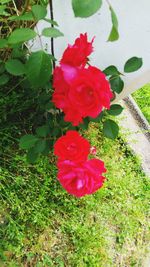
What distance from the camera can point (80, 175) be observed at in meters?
1.58

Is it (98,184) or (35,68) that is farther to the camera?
(98,184)

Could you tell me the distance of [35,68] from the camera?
58.4 inches

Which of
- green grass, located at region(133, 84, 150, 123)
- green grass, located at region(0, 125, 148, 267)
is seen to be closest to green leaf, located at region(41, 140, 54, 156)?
green grass, located at region(0, 125, 148, 267)

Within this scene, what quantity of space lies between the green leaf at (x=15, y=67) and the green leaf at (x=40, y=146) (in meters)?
Answer: 0.32

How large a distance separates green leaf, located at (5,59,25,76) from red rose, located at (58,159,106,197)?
393 millimetres

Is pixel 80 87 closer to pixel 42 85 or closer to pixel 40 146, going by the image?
pixel 42 85

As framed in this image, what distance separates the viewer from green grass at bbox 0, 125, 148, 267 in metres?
1.91

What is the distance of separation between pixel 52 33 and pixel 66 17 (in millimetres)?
472

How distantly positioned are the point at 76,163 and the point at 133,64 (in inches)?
A: 19.9

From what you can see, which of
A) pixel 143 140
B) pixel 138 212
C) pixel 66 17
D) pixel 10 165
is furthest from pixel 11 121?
pixel 143 140

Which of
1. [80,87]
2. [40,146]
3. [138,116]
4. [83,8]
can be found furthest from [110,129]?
[138,116]

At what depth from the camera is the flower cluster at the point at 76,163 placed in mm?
1572

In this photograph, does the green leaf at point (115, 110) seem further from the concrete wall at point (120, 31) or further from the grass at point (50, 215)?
the grass at point (50, 215)

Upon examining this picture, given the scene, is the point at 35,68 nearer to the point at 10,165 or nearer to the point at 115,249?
the point at 10,165
